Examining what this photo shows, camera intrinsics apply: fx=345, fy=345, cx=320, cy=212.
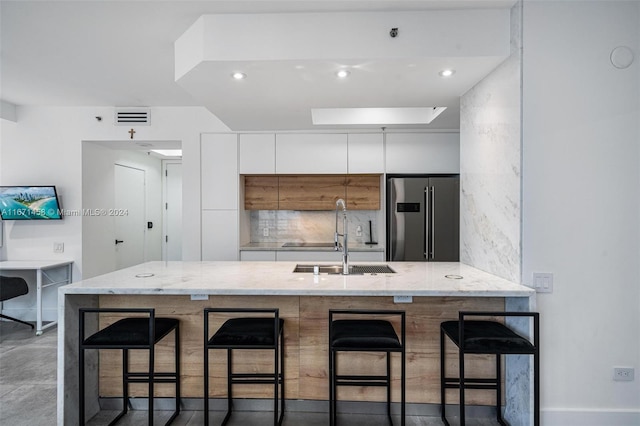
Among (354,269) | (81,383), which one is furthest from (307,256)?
(81,383)

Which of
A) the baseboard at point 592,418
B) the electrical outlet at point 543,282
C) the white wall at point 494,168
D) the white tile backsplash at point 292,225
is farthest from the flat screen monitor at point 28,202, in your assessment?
the baseboard at point 592,418

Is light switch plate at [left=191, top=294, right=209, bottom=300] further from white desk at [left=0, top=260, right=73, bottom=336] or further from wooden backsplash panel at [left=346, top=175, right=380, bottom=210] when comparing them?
white desk at [left=0, top=260, right=73, bottom=336]

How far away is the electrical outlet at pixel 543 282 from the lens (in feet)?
7.16

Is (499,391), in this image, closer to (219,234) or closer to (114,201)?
(219,234)

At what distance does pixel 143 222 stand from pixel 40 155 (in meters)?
1.83

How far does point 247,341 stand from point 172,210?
4.96 metres

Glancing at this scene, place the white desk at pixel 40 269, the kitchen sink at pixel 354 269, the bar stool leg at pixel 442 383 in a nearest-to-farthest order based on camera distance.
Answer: the bar stool leg at pixel 442 383, the kitchen sink at pixel 354 269, the white desk at pixel 40 269

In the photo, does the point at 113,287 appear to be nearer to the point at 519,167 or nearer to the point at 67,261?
the point at 519,167

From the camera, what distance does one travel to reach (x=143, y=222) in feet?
19.1

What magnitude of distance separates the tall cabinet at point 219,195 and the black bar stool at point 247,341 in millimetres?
2141

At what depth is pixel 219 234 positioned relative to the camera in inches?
171

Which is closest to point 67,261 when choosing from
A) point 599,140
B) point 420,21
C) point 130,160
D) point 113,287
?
point 130,160

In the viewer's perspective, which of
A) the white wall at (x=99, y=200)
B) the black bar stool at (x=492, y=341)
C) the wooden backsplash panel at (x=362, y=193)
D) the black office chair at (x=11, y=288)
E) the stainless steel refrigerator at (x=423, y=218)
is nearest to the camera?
the black bar stool at (x=492, y=341)

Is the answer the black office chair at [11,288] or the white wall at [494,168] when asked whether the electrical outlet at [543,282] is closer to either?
the white wall at [494,168]
